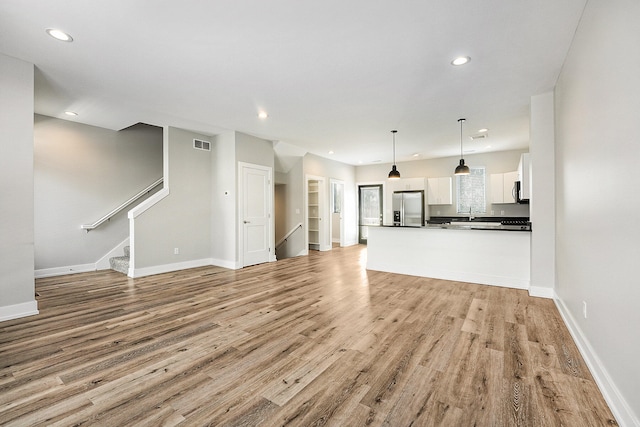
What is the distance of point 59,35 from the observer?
2625 millimetres

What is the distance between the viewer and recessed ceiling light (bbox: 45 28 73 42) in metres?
2.56

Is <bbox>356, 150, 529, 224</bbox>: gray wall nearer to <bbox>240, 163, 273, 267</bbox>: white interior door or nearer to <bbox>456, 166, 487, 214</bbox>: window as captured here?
<bbox>456, 166, 487, 214</bbox>: window

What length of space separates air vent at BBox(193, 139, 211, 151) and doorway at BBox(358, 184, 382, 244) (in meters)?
5.65

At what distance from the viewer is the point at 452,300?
12.2 ft

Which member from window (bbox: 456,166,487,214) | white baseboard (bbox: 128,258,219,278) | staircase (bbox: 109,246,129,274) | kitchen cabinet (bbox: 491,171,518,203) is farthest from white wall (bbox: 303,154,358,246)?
staircase (bbox: 109,246,129,274)

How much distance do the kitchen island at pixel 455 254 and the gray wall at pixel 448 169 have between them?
367cm

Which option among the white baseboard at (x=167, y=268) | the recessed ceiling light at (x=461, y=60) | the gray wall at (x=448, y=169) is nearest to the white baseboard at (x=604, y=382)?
the recessed ceiling light at (x=461, y=60)

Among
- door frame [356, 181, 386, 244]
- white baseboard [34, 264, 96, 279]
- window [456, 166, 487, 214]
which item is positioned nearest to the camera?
white baseboard [34, 264, 96, 279]

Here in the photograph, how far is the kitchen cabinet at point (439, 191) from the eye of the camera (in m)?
8.03

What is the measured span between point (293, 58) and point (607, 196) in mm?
2921

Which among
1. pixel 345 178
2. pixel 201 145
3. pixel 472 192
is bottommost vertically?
pixel 472 192

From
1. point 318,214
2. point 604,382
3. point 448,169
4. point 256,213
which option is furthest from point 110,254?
point 448,169

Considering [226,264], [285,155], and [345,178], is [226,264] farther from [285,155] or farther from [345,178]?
[345,178]

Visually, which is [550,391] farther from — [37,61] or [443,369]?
[37,61]
